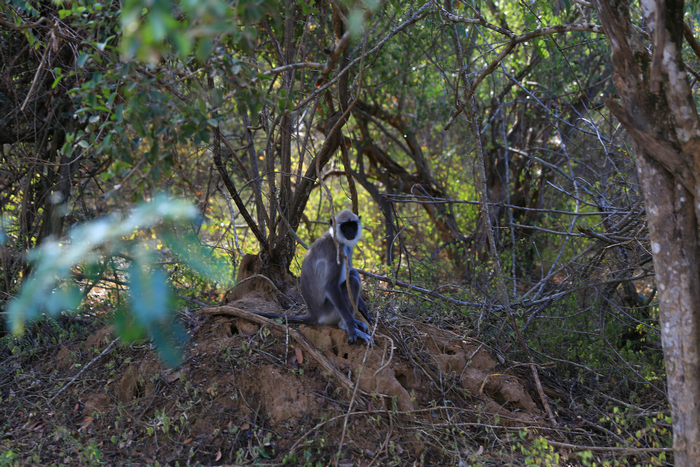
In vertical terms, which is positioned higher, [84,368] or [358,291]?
[358,291]

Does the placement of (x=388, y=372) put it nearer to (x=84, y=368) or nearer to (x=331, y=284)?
(x=331, y=284)

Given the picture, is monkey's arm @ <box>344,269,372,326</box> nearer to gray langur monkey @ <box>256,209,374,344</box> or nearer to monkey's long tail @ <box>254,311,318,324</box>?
gray langur monkey @ <box>256,209,374,344</box>

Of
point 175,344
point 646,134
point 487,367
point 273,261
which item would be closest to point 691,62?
point 646,134

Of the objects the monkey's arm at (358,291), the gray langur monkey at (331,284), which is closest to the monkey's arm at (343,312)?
the gray langur monkey at (331,284)

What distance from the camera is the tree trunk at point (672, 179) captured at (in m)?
2.83

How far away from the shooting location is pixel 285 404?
12.8ft

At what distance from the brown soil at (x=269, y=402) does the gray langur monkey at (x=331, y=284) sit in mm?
180

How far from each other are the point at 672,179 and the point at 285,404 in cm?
300

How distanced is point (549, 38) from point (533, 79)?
4.96 meters

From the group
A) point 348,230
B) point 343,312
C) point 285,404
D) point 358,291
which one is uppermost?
point 348,230

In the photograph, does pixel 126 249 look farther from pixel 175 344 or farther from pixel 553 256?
pixel 553 256

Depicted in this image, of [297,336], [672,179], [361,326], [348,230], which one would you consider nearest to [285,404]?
[297,336]

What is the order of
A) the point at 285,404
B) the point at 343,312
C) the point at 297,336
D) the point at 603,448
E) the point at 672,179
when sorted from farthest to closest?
the point at 343,312 < the point at 297,336 < the point at 285,404 < the point at 603,448 < the point at 672,179

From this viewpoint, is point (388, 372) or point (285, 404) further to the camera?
point (388, 372)
